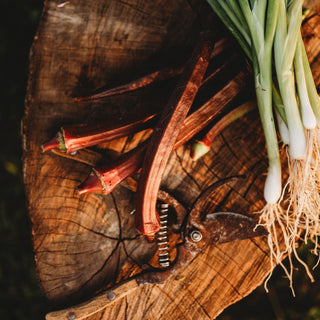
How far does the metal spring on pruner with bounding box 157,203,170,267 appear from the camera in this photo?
219 centimetres

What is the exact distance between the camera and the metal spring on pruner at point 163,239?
7.18 ft

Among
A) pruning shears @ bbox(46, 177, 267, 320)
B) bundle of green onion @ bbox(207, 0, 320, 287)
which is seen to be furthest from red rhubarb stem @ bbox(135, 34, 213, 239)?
bundle of green onion @ bbox(207, 0, 320, 287)

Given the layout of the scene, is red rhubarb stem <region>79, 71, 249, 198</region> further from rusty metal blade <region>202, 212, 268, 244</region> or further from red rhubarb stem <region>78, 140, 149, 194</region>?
rusty metal blade <region>202, 212, 268, 244</region>

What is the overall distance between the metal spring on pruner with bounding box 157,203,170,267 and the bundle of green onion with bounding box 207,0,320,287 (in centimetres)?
67

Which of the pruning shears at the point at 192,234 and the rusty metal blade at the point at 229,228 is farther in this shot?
the rusty metal blade at the point at 229,228

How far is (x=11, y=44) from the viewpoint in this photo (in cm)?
312

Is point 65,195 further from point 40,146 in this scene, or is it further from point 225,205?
point 225,205

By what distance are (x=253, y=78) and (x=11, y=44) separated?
2241mm

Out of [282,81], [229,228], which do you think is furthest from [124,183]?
[282,81]

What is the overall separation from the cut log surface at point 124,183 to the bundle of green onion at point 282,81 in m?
0.29

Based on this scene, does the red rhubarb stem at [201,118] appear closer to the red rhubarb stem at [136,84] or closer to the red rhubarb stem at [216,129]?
the red rhubarb stem at [216,129]

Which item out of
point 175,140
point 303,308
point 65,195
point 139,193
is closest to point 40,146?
point 65,195

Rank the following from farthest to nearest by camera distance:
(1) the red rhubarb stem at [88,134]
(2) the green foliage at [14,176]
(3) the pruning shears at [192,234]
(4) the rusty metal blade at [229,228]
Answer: (2) the green foliage at [14,176] → (4) the rusty metal blade at [229,228] → (3) the pruning shears at [192,234] → (1) the red rhubarb stem at [88,134]

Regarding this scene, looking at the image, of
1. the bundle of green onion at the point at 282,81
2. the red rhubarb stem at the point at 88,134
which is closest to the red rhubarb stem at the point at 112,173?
the red rhubarb stem at the point at 88,134
